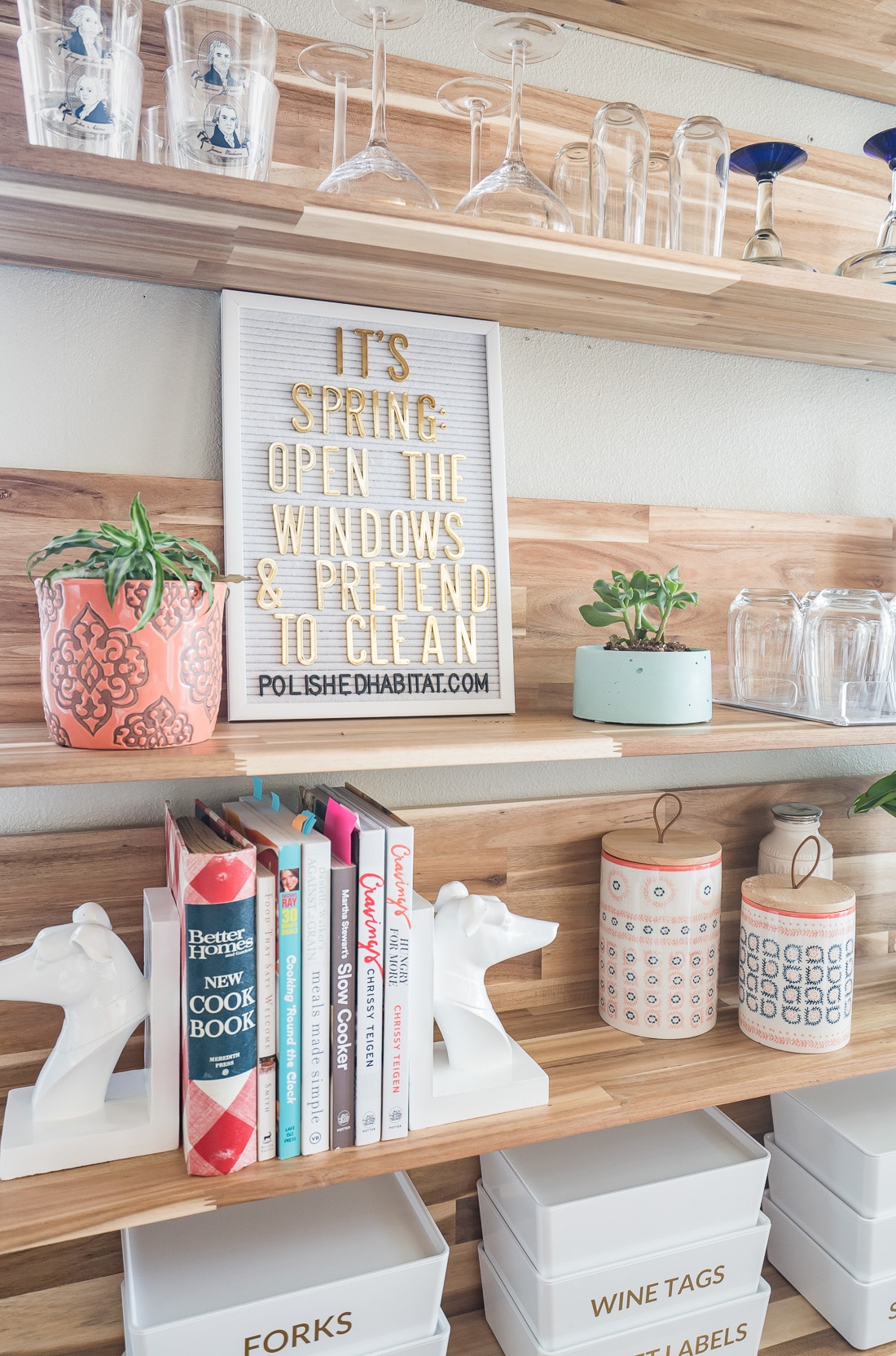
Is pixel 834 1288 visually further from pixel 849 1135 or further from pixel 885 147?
pixel 885 147

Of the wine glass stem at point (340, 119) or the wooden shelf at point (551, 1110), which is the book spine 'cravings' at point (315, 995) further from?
the wine glass stem at point (340, 119)

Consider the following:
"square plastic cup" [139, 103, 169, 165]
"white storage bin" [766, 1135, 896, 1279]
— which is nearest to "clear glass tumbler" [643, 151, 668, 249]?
"square plastic cup" [139, 103, 169, 165]

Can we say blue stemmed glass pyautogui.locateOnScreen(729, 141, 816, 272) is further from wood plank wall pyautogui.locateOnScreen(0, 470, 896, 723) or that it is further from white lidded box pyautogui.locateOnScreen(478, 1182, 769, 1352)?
white lidded box pyautogui.locateOnScreen(478, 1182, 769, 1352)

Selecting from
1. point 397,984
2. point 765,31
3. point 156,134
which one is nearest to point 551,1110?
point 397,984

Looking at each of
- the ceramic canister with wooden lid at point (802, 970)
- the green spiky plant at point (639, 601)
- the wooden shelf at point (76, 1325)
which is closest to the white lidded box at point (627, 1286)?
the wooden shelf at point (76, 1325)

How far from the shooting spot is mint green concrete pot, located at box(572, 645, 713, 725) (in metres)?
1.05

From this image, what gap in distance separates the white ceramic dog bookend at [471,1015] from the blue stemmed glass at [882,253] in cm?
87

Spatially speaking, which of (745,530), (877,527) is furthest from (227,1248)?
(877,527)

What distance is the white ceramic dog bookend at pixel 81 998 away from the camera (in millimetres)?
865

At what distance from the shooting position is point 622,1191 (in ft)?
3.49

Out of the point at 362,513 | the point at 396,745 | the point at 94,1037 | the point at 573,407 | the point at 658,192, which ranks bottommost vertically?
the point at 94,1037

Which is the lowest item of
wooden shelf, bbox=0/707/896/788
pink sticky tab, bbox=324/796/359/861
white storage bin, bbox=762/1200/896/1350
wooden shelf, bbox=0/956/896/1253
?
white storage bin, bbox=762/1200/896/1350

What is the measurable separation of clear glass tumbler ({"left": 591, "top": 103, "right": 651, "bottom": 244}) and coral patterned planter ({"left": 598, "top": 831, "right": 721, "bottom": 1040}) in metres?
0.73

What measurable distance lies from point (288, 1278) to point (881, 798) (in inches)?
35.7
